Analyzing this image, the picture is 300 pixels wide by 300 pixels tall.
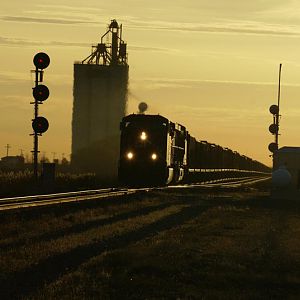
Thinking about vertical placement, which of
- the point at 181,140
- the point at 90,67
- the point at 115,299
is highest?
the point at 90,67

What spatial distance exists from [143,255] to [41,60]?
30064 mm

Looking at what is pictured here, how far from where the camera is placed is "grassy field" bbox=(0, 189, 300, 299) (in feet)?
45.0

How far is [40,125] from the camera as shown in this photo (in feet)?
151

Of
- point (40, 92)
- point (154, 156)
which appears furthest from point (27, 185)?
point (154, 156)

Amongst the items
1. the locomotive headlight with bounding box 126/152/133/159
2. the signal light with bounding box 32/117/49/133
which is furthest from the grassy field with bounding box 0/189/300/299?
the locomotive headlight with bounding box 126/152/133/159

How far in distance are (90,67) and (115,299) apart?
11373cm

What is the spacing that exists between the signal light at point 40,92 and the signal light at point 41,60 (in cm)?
107

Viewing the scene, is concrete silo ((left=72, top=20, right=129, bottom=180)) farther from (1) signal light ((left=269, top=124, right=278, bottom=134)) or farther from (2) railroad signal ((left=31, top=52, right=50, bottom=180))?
(2) railroad signal ((left=31, top=52, right=50, bottom=180))

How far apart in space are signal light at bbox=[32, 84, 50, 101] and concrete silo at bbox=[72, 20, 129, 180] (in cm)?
6332

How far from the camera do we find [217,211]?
34938 mm

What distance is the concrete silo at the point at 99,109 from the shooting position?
114 metres

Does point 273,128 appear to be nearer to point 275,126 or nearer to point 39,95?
point 275,126

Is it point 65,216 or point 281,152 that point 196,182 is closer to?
point 281,152

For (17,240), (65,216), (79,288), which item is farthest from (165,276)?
(65,216)
